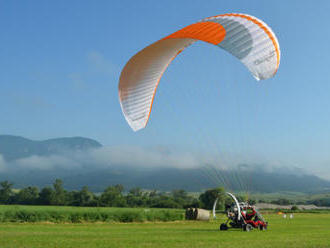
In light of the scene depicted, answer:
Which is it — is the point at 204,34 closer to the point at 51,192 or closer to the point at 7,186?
the point at 51,192

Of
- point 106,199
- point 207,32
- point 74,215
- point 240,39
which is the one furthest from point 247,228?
point 106,199

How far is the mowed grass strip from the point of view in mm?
22812

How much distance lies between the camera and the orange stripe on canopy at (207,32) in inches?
480

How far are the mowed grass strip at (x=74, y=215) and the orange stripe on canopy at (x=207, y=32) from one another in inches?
596

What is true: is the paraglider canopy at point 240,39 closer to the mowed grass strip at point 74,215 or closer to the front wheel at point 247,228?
the front wheel at point 247,228

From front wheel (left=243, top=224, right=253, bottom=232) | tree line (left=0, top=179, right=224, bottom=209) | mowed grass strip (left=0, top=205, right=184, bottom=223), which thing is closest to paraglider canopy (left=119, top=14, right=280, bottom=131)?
front wheel (left=243, top=224, right=253, bottom=232)

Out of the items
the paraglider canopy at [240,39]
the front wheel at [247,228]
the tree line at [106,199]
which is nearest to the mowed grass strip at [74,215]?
the front wheel at [247,228]

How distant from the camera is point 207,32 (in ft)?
40.1

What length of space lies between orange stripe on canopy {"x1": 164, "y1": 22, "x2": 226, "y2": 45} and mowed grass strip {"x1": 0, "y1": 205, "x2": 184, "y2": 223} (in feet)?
49.6

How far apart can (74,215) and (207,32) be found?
15714mm

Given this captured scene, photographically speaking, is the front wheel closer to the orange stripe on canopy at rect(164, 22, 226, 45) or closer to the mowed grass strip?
the orange stripe on canopy at rect(164, 22, 226, 45)

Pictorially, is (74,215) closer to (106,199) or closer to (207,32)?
(207,32)

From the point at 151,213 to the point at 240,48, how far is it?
1734 cm

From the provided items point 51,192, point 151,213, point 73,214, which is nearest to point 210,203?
point 51,192
